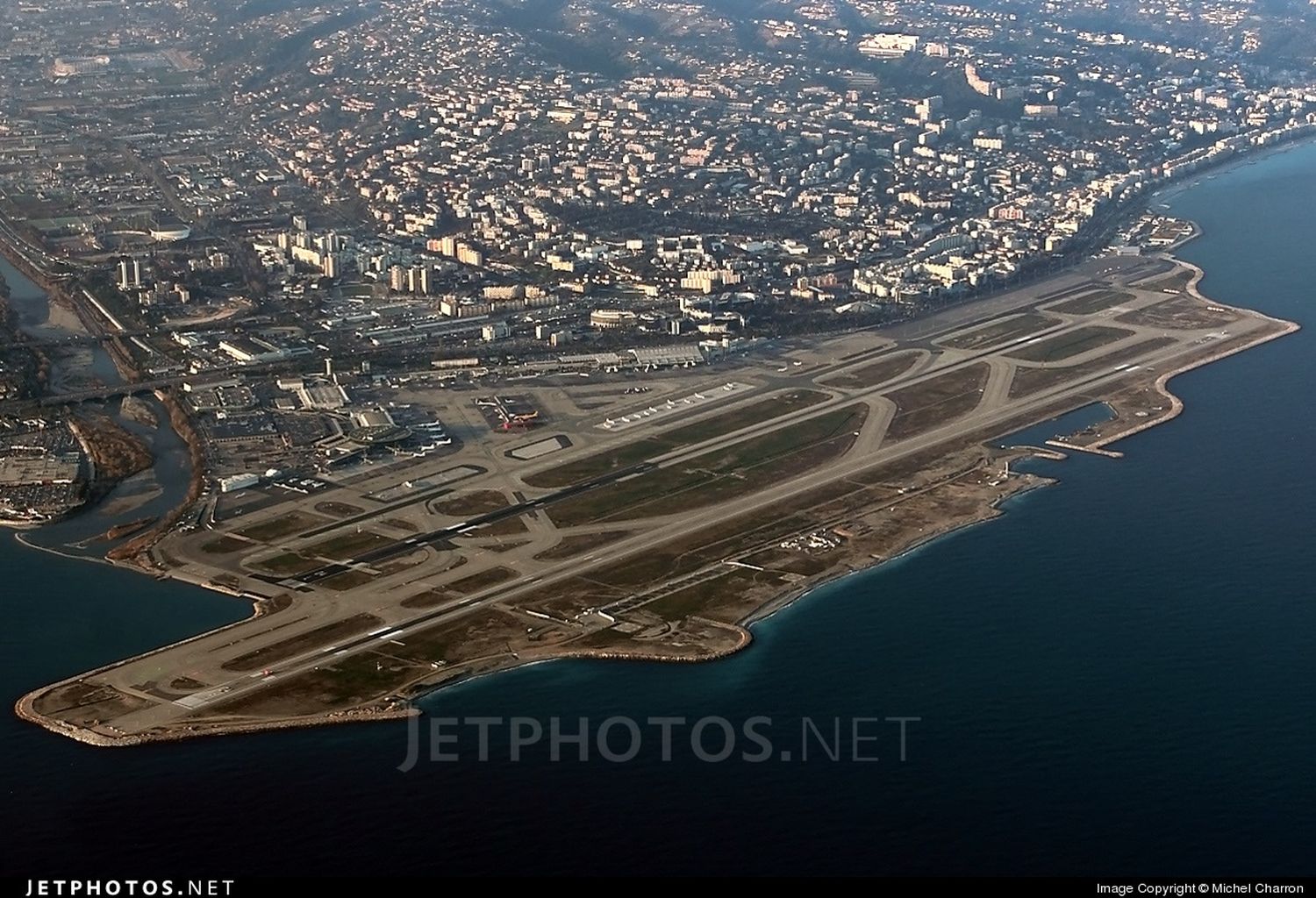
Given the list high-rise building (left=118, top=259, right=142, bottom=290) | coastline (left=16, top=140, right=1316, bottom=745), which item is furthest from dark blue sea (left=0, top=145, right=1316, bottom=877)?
high-rise building (left=118, top=259, right=142, bottom=290)

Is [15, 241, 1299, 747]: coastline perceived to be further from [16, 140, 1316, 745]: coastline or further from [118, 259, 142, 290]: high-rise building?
[118, 259, 142, 290]: high-rise building

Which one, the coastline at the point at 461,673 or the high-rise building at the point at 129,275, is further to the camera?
the high-rise building at the point at 129,275

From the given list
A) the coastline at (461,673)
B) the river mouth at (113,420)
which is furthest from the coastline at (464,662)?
the river mouth at (113,420)

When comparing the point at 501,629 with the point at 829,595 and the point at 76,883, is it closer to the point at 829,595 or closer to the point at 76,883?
the point at 829,595

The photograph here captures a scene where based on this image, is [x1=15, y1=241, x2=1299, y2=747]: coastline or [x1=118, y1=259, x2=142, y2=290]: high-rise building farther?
[x1=118, y1=259, x2=142, y2=290]: high-rise building

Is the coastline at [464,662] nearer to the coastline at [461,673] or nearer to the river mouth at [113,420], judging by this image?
the coastline at [461,673]

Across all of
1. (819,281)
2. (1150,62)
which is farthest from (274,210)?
(1150,62)

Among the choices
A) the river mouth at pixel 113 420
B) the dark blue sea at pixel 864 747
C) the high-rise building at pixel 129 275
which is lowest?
the dark blue sea at pixel 864 747

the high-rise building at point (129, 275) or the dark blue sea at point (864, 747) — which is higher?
the high-rise building at point (129, 275)

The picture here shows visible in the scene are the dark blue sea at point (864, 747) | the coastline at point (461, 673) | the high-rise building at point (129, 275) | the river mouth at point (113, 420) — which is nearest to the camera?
the dark blue sea at point (864, 747)
